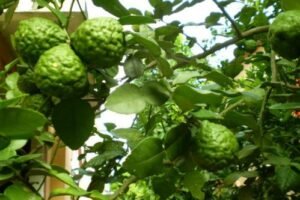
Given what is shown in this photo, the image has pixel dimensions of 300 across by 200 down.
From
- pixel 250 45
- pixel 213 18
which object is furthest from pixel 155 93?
pixel 250 45

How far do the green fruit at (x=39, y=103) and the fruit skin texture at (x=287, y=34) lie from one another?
1.36ft

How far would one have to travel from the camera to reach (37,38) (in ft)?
2.66

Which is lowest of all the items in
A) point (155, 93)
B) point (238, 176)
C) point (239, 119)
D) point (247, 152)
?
point (238, 176)

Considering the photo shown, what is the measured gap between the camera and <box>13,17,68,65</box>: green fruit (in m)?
0.81

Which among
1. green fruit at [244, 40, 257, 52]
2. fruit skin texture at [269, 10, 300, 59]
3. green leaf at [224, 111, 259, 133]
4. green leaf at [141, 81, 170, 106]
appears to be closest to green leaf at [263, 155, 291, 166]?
green leaf at [224, 111, 259, 133]

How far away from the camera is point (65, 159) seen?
2.58m

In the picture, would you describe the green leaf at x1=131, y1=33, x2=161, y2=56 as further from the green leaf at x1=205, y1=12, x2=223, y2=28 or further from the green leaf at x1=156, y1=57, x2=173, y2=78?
the green leaf at x1=205, y1=12, x2=223, y2=28

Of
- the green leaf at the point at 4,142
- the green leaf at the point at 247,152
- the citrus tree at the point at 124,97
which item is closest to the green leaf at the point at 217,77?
the citrus tree at the point at 124,97

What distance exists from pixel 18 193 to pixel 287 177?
588 mm

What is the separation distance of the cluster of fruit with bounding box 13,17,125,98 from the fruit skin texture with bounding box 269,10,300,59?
29 cm

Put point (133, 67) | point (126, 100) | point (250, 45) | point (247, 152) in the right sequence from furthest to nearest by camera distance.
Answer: point (250, 45) → point (247, 152) → point (133, 67) → point (126, 100)

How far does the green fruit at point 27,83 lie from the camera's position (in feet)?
2.91

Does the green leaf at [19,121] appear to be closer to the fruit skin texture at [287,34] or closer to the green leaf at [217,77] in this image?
the green leaf at [217,77]

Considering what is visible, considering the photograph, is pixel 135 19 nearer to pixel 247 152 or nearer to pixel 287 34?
pixel 287 34
